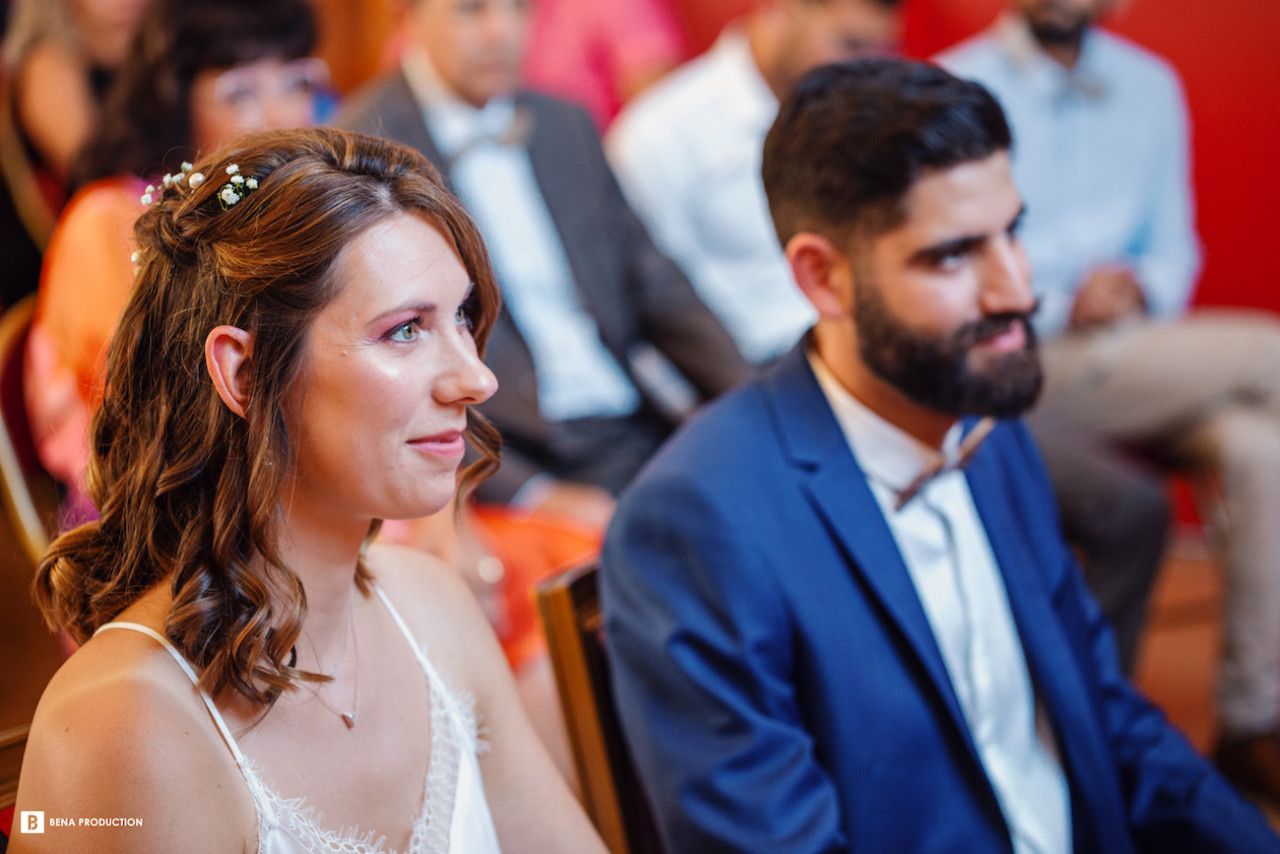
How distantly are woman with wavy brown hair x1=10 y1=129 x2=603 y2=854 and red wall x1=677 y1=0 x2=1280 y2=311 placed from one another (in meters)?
3.05

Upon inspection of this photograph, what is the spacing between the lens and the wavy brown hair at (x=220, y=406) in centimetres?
83

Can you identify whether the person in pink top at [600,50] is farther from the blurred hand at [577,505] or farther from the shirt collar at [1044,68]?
the blurred hand at [577,505]

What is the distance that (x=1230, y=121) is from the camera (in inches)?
129

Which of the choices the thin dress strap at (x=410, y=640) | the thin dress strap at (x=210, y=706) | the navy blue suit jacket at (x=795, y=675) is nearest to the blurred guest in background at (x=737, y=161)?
the navy blue suit jacket at (x=795, y=675)

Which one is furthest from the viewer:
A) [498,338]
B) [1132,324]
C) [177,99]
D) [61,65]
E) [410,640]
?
[1132,324]

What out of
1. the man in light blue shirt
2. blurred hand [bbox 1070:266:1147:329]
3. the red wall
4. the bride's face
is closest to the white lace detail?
the bride's face

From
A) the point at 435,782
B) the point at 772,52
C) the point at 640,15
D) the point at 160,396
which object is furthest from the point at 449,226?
the point at 640,15

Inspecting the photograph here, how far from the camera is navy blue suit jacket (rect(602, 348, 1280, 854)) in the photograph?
1141 millimetres

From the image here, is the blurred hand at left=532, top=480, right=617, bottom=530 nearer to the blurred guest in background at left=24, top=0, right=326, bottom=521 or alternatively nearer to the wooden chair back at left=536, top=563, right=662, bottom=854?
the wooden chair back at left=536, top=563, right=662, bottom=854

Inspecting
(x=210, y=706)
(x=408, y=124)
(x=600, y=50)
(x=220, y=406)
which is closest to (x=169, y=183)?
(x=220, y=406)

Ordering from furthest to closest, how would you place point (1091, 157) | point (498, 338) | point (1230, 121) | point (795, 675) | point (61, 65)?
point (1230, 121), point (1091, 157), point (61, 65), point (498, 338), point (795, 675)

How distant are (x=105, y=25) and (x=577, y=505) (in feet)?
5.17

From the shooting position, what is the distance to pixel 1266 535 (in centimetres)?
234

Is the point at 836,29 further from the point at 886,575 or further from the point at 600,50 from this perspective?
the point at 886,575
